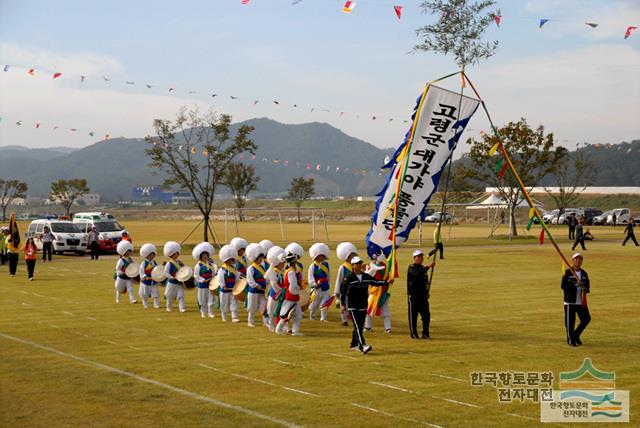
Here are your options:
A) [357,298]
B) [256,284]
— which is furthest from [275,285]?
[357,298]

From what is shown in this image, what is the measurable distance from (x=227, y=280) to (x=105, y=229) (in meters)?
28.2

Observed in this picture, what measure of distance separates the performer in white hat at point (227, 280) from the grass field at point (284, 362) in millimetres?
419

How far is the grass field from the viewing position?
10430mm

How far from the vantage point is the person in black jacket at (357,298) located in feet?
48.4

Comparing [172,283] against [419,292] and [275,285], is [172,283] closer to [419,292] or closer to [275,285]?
[275,285]

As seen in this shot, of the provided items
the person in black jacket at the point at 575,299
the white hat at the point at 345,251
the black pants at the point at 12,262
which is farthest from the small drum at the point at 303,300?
the black pants at the point at 12,262

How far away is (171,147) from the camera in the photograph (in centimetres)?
5203

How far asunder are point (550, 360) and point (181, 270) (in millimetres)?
10322

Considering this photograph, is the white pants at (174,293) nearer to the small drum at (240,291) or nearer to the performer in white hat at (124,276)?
the performer in white hat at (124,276)

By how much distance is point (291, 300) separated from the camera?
1673cm

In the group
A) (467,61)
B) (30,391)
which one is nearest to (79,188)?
(467,61)

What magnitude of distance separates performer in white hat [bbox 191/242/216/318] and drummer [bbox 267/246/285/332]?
99.7 inches

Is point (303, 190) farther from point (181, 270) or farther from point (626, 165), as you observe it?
point (181, 270)

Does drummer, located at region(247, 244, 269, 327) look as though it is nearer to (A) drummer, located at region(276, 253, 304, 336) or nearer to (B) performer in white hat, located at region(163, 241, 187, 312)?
(A) drummer, located at region(276, 253, 304, 336)
